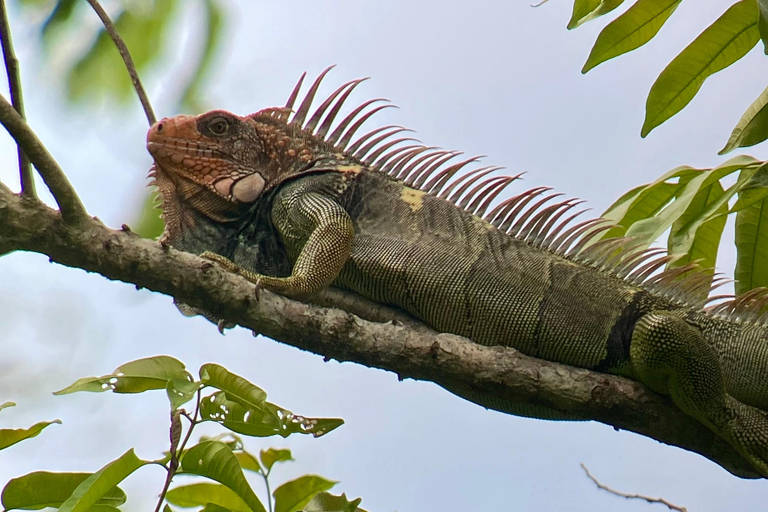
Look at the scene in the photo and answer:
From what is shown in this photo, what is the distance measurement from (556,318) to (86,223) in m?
2.06

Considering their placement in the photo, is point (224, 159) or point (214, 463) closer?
point (214, 463)

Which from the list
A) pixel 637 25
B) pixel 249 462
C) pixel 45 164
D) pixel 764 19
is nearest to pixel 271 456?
→ pixel 249 462

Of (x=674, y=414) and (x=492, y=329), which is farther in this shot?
(x=492, y=329)

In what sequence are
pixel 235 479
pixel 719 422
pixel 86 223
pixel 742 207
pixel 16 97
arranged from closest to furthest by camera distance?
pixel 235 479
pixel 16 97
pixel 86 223
pixel 719 422
pixel 742 207

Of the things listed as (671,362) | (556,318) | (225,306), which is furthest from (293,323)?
(671,362)

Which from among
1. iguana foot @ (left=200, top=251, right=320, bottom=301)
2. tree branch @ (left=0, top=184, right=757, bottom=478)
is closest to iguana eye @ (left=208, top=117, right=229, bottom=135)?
iguana foot @ (left=200, top=251, right=320, bottom=301)

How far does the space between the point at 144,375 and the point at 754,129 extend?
8.58 feet

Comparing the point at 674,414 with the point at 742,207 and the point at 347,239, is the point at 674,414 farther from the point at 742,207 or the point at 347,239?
the point at 347,239

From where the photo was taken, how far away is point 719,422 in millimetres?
3121

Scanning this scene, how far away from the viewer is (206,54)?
411cm

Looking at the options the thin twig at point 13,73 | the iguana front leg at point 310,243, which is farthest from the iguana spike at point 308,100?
the thin twig at point 13,73

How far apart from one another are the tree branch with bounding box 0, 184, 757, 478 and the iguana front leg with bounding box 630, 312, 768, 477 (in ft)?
0.30

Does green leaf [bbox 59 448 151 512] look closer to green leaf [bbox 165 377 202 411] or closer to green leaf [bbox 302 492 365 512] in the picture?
green leaf [bbox 165 377 202 411]

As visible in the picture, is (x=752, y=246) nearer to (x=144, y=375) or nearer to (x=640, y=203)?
(x=640, y=203)
